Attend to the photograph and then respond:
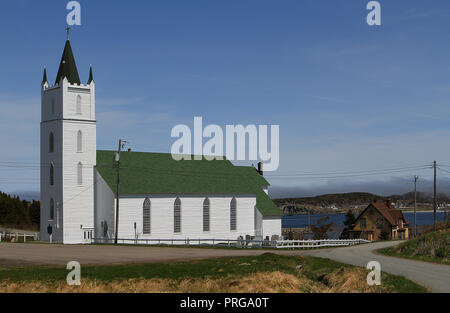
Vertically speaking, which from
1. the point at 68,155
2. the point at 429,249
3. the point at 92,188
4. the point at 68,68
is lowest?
the point at 429,249

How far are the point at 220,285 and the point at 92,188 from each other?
169 ft

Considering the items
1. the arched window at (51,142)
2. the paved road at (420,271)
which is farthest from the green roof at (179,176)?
the paved road at (420,271)

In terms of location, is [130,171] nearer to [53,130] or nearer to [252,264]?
[53,130]

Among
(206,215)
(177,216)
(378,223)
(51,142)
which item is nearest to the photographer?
(51,142)

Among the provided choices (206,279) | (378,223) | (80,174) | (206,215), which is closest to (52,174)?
(80,174)

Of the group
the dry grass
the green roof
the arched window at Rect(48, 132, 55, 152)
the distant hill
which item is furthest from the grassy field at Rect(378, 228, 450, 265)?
the distant hill

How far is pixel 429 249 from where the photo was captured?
117 ft

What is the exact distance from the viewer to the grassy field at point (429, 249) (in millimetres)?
34034

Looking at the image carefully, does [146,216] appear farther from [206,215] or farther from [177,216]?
[206,215]

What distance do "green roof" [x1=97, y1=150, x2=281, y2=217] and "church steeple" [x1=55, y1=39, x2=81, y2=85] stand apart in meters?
9.79

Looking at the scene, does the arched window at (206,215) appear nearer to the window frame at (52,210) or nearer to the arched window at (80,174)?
the arched window at (80,174)

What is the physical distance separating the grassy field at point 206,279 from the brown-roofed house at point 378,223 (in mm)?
74840

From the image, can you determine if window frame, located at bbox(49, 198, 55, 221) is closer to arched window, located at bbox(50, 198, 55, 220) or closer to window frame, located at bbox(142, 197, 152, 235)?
arched window, located at bbox(50, 198, 55, 220)
